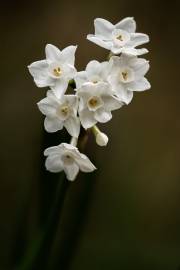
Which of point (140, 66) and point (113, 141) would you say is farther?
point (113, 141)

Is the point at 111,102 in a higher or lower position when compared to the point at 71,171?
higher

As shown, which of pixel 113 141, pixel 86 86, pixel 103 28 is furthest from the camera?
pixel 113 141

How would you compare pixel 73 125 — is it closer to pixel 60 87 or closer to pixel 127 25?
pixel 60 87

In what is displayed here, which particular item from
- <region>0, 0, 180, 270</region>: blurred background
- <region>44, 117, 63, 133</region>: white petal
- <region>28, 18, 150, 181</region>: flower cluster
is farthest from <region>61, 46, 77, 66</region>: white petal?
<region>0, 0, 180, 270</region>: blurred background

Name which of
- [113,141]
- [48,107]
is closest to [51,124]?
[48,107]

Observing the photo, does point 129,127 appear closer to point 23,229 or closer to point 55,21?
point 55,21

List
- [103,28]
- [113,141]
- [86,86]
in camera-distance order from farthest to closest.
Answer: [113,141] → [103,28] → [86,86]

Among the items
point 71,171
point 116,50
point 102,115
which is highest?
point 116,50

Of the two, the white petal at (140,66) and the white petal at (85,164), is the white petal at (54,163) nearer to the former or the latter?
the white petal at (85,164)
